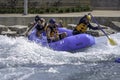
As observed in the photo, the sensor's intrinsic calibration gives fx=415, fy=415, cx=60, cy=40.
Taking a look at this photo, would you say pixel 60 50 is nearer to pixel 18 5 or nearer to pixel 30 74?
pixel 30 74

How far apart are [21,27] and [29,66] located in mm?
7152

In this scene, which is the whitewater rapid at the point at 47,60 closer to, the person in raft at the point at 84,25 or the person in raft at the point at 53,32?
the person in raft at the point at 53,32

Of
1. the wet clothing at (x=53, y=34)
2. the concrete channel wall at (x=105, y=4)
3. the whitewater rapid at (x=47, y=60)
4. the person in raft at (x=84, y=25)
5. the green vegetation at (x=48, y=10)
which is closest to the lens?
the whitewater rapid at (x=47, y=60)

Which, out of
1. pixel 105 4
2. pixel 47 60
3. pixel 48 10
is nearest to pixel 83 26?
pixel 47 60

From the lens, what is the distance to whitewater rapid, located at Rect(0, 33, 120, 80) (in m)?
11.5

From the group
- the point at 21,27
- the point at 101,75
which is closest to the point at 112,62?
the point at 101,75

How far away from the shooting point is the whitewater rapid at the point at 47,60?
37.6 feet

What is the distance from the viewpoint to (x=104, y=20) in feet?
69.8

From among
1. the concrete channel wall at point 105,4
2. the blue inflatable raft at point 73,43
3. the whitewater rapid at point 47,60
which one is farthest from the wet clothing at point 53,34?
the concrete channel wall at point 105,4

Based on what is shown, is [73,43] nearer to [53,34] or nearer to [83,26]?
[53,34]

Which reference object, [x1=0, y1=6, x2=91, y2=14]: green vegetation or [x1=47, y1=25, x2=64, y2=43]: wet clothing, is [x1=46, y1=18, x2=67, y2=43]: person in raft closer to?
[x1=47, y1=25, x2=64, y2=43]: wet clothing

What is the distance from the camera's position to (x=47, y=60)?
13219mm

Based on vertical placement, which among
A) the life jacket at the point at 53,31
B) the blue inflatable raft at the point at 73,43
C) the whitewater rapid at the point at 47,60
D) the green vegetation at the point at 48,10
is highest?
the life jacket at the point at 53,31

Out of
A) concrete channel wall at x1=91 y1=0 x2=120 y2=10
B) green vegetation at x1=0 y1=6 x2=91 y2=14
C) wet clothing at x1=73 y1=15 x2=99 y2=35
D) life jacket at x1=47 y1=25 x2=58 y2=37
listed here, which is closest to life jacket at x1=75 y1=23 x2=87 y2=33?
wet clothing at x1=73 y1=15 x2=99 y2=35
